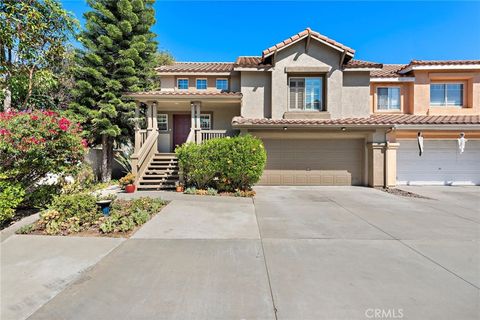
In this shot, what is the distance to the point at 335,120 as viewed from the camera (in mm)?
10992

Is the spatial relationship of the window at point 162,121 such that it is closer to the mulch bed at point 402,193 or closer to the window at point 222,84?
the window at point 222,84

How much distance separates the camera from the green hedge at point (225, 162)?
8.63m

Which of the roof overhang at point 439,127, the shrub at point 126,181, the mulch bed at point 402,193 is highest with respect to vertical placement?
the roof overhang at point 439,127

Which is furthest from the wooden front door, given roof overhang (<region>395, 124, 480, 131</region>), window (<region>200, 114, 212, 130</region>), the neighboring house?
roof overhang (<region>395, 124, 480, 131</region>)

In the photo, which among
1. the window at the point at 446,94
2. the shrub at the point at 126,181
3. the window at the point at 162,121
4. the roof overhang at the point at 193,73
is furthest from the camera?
the window at the point at 162,121

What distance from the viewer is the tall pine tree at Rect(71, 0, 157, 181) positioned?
11.1 metres

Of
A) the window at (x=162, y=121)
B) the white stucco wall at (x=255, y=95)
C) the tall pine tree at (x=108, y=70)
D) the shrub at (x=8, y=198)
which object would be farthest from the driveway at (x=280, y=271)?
the window at (x=162, y=121)

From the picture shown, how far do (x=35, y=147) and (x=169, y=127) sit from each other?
7947mm

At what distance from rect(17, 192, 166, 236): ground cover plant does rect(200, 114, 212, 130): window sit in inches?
308

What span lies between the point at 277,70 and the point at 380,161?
6.84 metres

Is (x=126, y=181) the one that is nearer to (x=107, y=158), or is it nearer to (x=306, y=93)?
(x=107, y=158)

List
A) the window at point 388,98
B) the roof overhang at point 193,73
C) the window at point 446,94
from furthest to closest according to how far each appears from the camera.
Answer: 1. the roof overhang at point 193,73
2. the window at point 388,98
3. the window at point 446,94

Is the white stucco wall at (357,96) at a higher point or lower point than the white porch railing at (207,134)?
higher

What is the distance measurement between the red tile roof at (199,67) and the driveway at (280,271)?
32.8 feet
